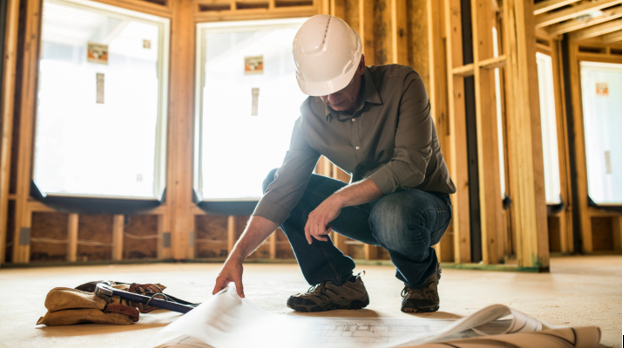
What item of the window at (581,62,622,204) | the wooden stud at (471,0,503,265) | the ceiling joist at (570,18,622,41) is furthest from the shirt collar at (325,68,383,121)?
→ the ceiling joist at (570,18,622,41)

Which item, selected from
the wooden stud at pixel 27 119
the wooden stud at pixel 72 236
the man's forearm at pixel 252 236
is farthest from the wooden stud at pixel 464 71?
the wooden stud at pixel 27 119

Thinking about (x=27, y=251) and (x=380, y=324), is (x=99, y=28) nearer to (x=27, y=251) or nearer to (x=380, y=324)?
(x=27, y=251)

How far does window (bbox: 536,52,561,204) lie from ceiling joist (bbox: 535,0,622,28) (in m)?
0.49

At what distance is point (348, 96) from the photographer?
1.43m

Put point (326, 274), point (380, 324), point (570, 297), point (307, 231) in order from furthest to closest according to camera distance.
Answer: point (570, 297) → point (326, 274) → point (307, 231) → point (380, 324)

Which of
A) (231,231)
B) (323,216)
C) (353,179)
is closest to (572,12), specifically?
(231,231)

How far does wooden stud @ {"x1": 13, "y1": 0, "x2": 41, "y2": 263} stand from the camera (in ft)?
12.3

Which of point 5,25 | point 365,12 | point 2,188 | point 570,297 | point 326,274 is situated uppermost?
point 365,12

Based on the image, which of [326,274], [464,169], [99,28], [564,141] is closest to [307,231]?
[326,274]

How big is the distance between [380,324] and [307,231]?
13.4 inches

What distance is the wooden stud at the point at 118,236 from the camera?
412cm

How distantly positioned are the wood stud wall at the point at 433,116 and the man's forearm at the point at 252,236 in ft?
7.48

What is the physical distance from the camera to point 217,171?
4496 millimetres

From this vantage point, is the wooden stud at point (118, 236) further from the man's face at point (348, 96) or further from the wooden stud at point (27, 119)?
the man's face at point (348, 96)
